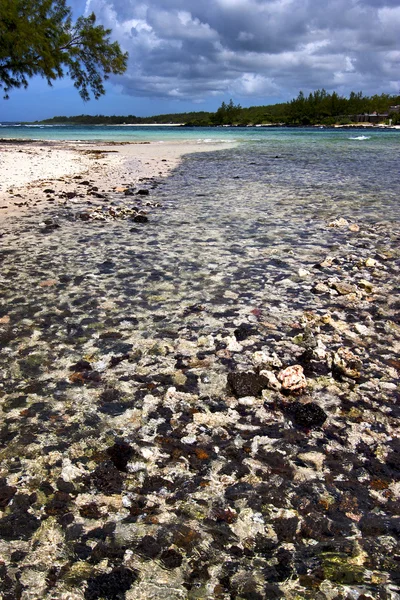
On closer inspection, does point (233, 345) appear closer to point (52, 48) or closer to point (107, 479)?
point (107, 479)

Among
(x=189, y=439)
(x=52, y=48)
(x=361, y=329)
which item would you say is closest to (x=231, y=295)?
(x=361, y=329)

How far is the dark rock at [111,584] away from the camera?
2016 mm

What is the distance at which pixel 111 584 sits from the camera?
207 cm

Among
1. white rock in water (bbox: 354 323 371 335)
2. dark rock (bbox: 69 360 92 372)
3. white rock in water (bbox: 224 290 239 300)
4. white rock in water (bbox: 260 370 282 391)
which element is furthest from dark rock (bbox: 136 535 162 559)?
white rock in water (bbox: 224 290 239 300)

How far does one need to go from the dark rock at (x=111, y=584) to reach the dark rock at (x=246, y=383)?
1.69 m

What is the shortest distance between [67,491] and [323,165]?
2382 cm

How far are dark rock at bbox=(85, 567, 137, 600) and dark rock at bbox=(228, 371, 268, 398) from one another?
1.69 meters

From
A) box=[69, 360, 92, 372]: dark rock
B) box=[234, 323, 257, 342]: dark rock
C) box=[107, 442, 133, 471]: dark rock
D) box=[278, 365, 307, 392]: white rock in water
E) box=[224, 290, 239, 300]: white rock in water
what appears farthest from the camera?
box=[224, 290, 239, 300]: white rock in water

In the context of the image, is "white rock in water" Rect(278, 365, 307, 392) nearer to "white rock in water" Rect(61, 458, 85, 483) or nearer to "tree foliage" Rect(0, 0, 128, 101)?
"white rock in water" Rect(61, 458, 85, 483)

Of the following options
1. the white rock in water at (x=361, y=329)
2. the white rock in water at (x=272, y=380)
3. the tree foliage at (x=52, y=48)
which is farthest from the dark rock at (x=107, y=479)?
the tree foliage at (x=52, y=48)

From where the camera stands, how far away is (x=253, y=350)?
4270mm

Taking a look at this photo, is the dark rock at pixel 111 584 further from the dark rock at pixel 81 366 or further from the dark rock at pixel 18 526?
the dark rock at pixel 81 366

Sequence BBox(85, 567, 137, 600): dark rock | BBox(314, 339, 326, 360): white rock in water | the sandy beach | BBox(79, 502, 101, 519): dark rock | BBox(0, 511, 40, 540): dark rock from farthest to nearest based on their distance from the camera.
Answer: the sandy beach → BBox(314, 339, 326, 360): white rock in water → BBox(79, 502, 101, 519): dark rock → BBox(0, 511, 40, 540): dark rock → BBox(85, 567, 137, 600): dark rock

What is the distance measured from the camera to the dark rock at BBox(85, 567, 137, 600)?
202cm
